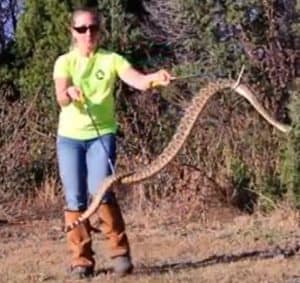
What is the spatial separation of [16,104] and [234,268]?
707cm

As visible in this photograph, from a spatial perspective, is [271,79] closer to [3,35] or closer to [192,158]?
[192,158]

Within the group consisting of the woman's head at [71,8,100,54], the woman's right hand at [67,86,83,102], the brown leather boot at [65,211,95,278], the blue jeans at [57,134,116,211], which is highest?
the woman's head at [71,8,100,54]

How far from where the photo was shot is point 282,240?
36.7ft

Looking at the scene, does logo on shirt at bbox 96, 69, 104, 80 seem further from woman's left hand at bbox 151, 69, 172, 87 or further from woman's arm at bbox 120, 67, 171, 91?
woman's left hand at bbox 151, 69, 172, 87

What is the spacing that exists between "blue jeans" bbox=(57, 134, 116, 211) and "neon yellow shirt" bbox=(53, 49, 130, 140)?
0.06 m

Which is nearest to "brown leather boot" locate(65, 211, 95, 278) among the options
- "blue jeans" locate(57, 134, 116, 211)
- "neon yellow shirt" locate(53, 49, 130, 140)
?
"blue jeans" locate(57, 134, 116, 211)

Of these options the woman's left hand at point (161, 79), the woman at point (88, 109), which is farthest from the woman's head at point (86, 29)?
the woman's left hand at point (161, 79)

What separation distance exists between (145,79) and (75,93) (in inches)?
21.7

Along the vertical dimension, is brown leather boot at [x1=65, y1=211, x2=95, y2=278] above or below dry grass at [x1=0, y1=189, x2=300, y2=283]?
above

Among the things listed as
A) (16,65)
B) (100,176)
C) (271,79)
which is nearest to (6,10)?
(16,65)

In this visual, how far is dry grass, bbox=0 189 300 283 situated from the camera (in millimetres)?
9562

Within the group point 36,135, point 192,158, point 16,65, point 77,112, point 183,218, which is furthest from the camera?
point 16,65

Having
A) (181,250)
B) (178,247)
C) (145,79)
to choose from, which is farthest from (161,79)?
(178,247)

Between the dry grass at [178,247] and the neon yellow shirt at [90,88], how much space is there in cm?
116
